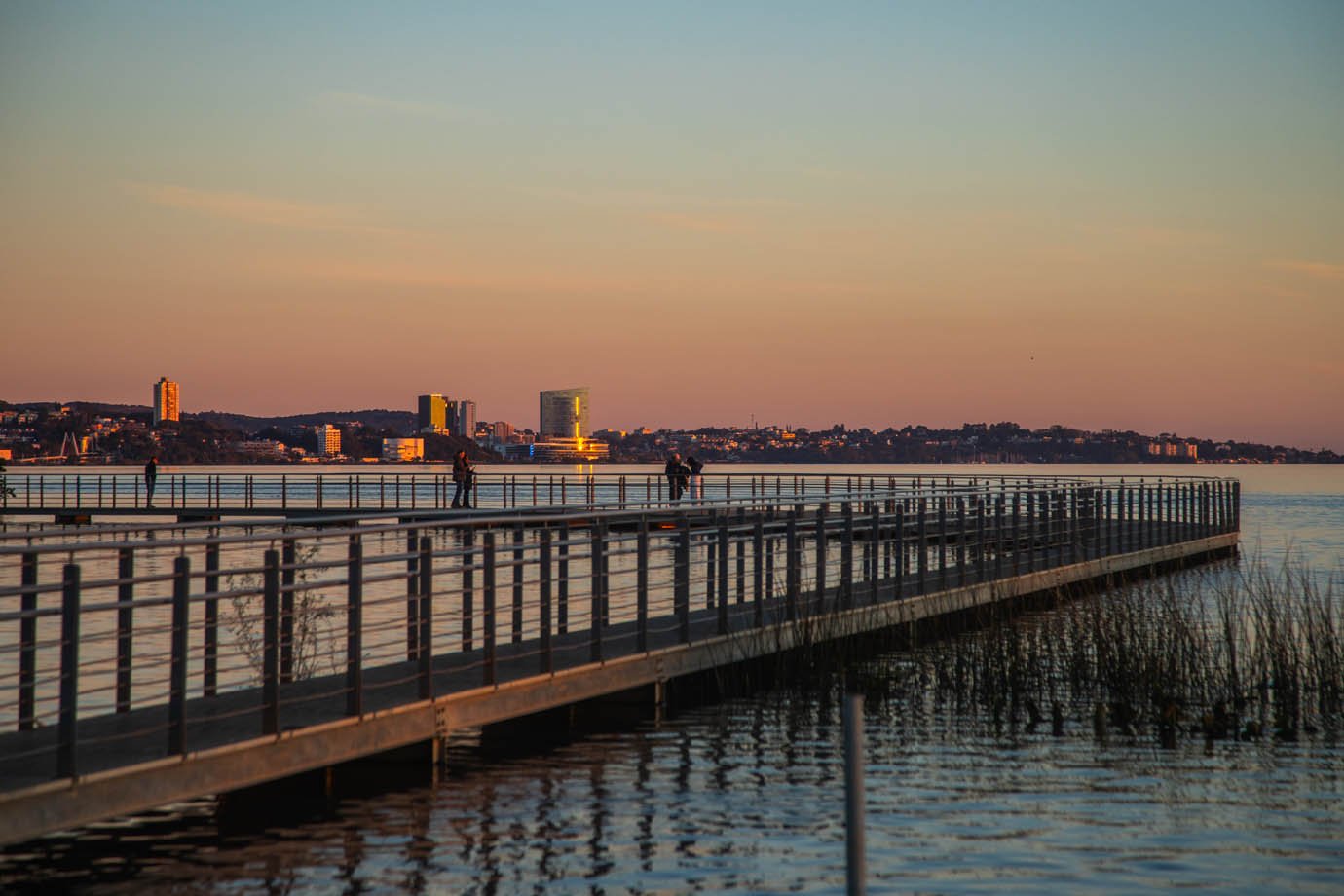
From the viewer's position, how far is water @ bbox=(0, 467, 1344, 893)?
857 cm

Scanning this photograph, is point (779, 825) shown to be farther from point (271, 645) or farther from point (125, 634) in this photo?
point (125, 634)

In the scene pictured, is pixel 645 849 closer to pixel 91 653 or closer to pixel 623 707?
pixel 623 707

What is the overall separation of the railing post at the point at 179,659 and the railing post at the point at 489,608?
2803 millimetres

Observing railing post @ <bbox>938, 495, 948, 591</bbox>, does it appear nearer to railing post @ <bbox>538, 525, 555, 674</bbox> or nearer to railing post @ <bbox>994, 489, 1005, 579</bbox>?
railing post @ <bbox>994, 489, 1005, 579</bbox>

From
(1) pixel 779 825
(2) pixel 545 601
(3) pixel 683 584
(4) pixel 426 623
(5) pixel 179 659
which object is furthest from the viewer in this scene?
(3) pixel 683 584

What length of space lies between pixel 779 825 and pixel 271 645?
10.5ft

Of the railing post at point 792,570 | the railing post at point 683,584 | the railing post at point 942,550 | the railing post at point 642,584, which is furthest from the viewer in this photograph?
the railing post at point 942,550

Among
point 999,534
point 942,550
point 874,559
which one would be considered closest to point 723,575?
point 874,559

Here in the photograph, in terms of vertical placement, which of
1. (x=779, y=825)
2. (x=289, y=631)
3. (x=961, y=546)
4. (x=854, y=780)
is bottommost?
(x=779, y=825)

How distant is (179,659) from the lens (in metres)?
8.44

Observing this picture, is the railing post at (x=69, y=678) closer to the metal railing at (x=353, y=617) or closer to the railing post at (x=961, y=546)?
the metal railing at (x=353, y=617)

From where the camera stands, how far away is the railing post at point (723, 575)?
14.5 m

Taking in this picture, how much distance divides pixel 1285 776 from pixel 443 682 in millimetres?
5989

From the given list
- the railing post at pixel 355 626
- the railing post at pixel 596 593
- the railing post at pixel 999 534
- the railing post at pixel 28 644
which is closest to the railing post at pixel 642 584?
the railing post at pixel 596 593
